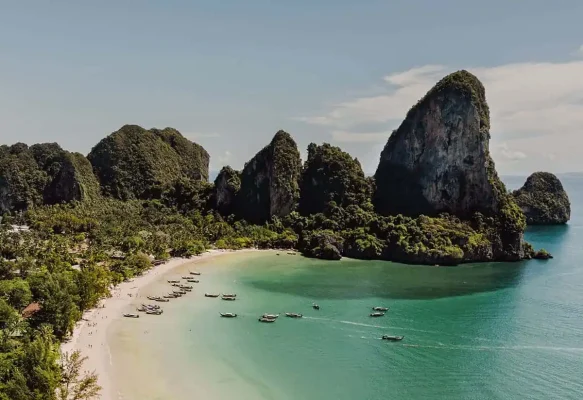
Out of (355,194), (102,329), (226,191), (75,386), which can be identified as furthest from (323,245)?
(75,386)

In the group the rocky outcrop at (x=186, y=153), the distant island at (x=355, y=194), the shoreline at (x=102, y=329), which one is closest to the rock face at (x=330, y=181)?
the distant island at (x=355, y=194)

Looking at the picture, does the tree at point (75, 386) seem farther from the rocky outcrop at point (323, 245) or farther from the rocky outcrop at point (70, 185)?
the rocky outcrop at point (70, 185)

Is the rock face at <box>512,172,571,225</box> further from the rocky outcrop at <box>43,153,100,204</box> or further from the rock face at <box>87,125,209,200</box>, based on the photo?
the rocky outcrop at <box>43,153,100,204</box>

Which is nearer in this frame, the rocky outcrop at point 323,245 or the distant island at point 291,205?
the distant island at point 291,205

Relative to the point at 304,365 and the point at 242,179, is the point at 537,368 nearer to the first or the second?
the point at 304,365

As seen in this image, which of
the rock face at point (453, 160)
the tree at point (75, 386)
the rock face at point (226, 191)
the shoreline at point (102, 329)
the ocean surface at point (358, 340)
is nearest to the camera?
the tree at point (75, 386)

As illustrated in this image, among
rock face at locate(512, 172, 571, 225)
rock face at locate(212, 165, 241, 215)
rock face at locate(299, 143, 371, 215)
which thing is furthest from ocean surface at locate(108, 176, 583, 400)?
rock face at locate(512, 172, 571, 225)
